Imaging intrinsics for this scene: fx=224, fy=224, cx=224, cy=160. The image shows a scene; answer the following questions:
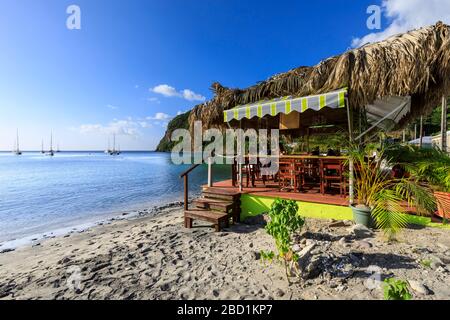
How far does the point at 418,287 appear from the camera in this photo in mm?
2596

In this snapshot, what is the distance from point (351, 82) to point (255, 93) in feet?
10.0

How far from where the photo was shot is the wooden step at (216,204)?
19.3 feet

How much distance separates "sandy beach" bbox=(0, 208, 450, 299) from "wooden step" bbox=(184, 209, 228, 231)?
0.33m

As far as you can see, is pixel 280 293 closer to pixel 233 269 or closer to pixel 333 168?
pixel 233 269

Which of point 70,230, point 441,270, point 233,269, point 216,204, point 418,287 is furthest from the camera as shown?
point 70,230

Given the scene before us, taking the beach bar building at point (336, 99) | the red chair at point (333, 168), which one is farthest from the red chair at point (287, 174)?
the red chair at point (333, 168)

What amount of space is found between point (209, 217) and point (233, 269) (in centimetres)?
205

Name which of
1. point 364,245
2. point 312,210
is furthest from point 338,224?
point 364,245

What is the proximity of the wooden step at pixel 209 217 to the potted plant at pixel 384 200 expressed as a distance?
292 cm

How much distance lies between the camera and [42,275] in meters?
4.00

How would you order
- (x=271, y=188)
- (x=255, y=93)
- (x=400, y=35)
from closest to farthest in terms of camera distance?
(x=400, y=35) < (x=271, y=188) < (x=255, y=93)

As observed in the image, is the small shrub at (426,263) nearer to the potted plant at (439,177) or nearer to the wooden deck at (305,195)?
the potted plant at (439,177)
